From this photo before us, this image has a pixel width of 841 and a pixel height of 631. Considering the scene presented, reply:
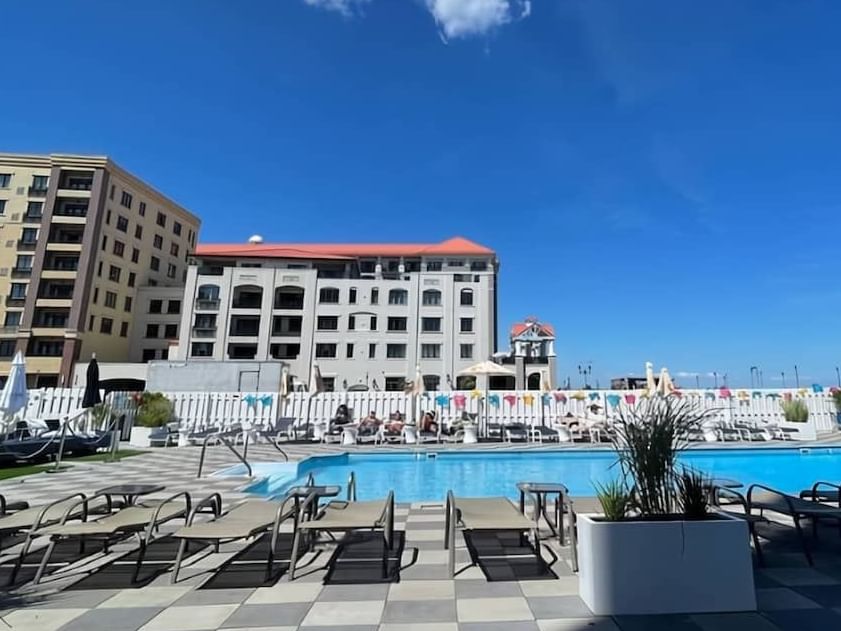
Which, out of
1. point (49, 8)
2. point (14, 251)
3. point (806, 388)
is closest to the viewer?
point (49, 8)

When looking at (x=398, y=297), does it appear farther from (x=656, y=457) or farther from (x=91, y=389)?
(x=656, y=457)

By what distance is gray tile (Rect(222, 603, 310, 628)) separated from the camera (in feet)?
9.37

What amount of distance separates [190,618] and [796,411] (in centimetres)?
Result: 2201

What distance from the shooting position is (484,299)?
129 feet

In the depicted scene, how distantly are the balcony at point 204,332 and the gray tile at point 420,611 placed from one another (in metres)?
39.4

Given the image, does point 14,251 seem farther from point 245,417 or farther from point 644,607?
point 644,607

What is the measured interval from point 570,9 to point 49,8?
430 inches

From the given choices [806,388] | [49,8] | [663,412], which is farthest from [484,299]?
[663,412]

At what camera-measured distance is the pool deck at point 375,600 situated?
2824mm

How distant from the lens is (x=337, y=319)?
3891cm

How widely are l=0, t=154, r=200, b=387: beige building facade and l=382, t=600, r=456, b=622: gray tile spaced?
4152 cm

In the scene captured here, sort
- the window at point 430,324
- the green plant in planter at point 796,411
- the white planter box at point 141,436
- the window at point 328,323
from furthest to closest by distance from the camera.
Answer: the window at point 430,324 < the window at point 328,323 < the green plant in planter at point 796,411 < the white planter box at point 141,436

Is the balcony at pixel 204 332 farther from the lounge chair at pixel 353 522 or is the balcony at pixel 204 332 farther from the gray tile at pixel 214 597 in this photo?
the gray tile at pixel 214 597

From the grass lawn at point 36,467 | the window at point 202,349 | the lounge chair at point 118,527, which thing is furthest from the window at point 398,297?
the lounge chair at point 118,527
